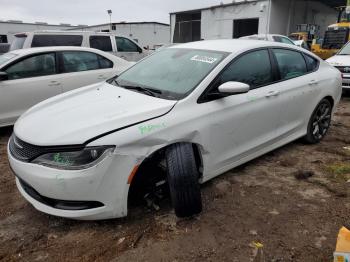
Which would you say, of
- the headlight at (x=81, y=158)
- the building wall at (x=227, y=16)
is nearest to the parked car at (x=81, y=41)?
the headlight at (x=81, y=158)

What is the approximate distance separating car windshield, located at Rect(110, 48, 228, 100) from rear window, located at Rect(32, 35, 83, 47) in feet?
17.7

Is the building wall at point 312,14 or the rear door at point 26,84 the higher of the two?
the building wall at point 312,14

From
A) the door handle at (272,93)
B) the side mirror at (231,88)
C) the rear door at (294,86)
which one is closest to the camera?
the side mirror at (231,88)

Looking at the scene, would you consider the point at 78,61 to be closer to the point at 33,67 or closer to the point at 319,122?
the point at 33,67

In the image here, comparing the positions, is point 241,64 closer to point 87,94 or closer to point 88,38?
point 87,94

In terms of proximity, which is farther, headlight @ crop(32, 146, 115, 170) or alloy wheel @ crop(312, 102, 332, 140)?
alloy wheel @ crop(312, 102, 332, 140)

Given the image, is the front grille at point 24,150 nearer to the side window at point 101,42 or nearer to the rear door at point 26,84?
the rear door at point 26,84

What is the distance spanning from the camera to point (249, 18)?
949 inches

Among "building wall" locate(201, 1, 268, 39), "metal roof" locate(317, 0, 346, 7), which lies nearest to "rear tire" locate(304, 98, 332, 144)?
"building wall" locate(201, 1, 268, 39)

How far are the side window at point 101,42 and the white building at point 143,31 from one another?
15.8 metres

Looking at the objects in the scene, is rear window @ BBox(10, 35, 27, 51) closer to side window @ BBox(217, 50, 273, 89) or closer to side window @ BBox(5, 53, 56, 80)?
side window @ BBox(5, 53, 56, 80)

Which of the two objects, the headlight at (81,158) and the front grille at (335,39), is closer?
the headlight at (81,158)

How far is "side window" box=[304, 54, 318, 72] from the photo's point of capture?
181 inches

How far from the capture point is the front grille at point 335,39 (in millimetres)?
15203
